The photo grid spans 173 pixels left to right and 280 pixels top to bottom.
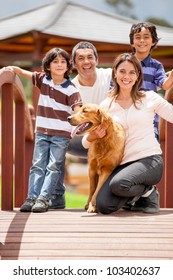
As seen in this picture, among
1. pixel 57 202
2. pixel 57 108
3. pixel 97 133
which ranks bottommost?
pixel 57 202

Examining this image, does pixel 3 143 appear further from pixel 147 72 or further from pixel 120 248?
pixel 120 248

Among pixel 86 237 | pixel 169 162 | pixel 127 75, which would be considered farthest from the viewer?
pixel 169 162

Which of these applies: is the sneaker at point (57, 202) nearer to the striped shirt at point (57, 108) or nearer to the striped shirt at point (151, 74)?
the striped shirt at point (57, 108)

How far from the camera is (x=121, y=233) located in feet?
9.57

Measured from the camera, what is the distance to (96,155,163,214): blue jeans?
3.44m

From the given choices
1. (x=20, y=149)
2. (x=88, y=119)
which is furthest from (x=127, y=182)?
(x=20, y=149)

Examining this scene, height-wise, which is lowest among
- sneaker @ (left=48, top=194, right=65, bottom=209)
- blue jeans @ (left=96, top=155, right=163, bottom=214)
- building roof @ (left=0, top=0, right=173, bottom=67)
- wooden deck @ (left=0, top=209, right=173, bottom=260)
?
sneaker @ (left=48, top=194, right=65, bottom=209)

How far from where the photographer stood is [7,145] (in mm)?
3816

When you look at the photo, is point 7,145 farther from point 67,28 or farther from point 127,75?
point 67,28

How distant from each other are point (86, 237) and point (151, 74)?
1472mm

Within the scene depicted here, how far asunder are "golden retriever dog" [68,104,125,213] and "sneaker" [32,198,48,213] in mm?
260

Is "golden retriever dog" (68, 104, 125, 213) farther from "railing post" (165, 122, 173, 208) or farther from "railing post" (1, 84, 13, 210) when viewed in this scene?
"railing post" (165, 122, 173, 208)

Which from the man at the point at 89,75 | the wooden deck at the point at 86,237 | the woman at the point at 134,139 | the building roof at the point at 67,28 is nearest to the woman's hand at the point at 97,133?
the woman at the point at 134,139

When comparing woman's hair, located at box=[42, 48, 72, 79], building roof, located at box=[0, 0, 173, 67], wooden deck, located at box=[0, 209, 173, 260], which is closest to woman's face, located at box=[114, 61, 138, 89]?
woman's hair, located at box=[42, 48, 72, 79]
